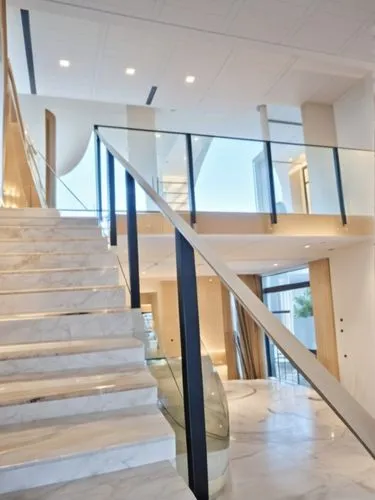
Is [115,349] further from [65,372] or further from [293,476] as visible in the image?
[293,476]

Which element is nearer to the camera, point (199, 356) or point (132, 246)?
point (199, 356)

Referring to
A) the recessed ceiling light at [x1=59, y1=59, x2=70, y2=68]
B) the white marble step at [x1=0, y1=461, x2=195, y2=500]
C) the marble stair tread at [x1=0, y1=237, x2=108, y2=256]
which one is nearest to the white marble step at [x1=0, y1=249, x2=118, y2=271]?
the marble stair tread at [x1=0, y1=237, x2=108, y2=256]

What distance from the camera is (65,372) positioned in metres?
2.02

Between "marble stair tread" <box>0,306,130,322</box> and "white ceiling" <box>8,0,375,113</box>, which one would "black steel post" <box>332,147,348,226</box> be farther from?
"marble stair tread" <box>0,306,130,322</box>

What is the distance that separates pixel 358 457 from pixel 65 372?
3.44m

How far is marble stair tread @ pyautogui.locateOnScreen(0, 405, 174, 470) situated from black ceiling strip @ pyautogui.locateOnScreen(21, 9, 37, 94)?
508 centimetres

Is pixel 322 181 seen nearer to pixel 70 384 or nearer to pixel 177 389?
pixel 177 389

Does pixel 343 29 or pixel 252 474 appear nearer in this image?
pixel 252 474

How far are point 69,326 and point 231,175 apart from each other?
405 centimetres

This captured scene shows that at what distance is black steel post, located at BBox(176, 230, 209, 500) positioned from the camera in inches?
54.4

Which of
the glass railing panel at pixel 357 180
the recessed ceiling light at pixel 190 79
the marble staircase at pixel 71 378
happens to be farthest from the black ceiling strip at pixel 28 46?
the glass railing panel at pixel 357 180

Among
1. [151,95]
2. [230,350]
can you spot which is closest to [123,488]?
[151,95]

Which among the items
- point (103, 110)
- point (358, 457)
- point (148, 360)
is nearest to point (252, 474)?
point (358, 457)

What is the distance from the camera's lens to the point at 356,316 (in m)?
6.93
